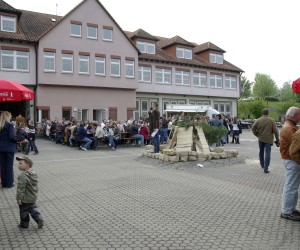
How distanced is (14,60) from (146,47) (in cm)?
1477

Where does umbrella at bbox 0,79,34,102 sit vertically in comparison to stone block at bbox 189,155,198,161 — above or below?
above

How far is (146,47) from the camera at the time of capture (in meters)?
38.9

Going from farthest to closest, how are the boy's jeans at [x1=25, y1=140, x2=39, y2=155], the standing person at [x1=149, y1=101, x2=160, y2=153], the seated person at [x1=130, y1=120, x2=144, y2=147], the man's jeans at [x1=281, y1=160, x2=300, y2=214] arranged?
the seated person at [x1=130, y1=120, x2=144, y2=147], the boy's jeans at [x1=25, y1=140, x2=39, y2=155], the standing person at [x1=149, y1=101, x2=160, y2=153], the man's jeans at [x1=281, y1=160, x2=300, y2=214]

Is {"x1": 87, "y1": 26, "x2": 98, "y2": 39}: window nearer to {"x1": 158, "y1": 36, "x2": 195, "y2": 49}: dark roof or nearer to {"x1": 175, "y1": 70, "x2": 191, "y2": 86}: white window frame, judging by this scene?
{"x1": 158, "y1": 36, "x2": 195, "y2": 49}: dark roof

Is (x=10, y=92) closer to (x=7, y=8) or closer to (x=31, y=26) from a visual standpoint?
(x=7, y=8)

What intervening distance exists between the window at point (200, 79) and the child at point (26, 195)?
38.2m

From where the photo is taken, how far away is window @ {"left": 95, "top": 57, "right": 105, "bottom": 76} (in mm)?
33031

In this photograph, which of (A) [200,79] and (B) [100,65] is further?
(A) [200,79]

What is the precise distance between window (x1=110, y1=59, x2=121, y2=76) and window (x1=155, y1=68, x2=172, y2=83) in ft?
19.6

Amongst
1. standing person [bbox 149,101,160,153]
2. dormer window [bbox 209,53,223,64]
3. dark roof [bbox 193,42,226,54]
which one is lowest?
standing person [bbox 149,101,160,153]

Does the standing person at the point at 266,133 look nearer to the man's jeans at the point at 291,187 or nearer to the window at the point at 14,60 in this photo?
the man's jeans at the point at 291,187

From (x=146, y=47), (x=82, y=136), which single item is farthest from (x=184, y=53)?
(x=82, y=136)

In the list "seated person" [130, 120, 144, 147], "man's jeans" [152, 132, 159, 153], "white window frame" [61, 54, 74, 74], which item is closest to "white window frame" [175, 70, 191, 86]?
"white window frame" [61, 54, 74, 74]

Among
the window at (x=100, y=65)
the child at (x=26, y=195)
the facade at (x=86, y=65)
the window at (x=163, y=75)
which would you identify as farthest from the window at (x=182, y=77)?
the child at (x=26, y=195)
